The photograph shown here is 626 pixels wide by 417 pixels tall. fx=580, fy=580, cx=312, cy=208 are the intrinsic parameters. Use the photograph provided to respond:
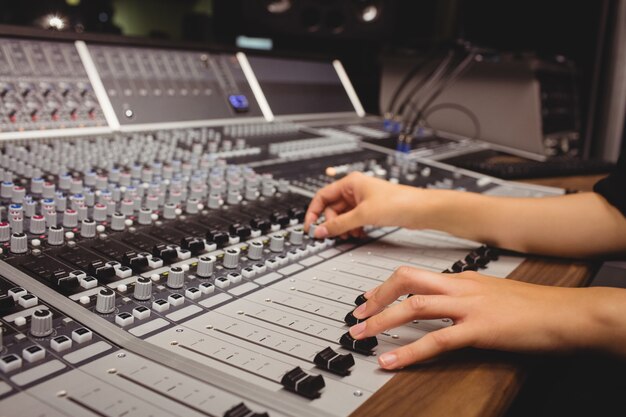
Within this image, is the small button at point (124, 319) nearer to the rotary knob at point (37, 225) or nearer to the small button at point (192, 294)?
the small button at point (192, 294)

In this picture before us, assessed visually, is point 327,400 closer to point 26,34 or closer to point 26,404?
point 26,404

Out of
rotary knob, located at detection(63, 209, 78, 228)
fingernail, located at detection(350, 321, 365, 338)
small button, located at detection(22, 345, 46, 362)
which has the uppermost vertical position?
rotary knob, located at detection(63, 209, 78, 228)

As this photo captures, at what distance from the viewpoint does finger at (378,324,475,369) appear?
611 mm

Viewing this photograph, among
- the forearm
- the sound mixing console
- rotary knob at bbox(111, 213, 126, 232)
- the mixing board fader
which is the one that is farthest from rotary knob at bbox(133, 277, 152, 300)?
the mixing board fader

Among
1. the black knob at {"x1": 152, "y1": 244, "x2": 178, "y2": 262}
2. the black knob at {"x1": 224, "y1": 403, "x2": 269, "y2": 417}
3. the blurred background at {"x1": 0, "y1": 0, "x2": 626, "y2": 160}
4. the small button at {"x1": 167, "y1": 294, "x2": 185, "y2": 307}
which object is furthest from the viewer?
the blurred background at {"x1": 0, "y1": 0, "x2": 626, "y2": 160}

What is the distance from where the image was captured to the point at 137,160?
3.95 feet

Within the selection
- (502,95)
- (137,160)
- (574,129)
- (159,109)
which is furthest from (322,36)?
(137,160)

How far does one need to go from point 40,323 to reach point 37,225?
279 mm

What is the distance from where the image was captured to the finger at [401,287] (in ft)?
2.28

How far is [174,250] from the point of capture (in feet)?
2.64

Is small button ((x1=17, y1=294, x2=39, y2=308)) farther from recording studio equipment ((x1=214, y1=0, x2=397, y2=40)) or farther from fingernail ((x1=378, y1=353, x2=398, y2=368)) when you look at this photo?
recording studio equipment ((x1=214, y1=0, x2=397, y2=40))

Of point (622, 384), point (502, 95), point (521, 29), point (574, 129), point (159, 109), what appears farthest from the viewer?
point (521, 29)

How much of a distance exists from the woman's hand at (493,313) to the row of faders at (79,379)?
199 mm

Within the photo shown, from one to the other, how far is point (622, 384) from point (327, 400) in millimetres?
729
